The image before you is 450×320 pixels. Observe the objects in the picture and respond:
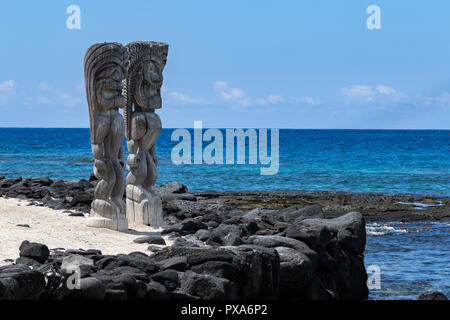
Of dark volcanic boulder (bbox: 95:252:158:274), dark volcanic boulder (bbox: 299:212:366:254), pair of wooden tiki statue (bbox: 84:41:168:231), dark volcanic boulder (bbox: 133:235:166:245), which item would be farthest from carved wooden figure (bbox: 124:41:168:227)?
dark volcanic boulder (bbox: 95:252:158:274)

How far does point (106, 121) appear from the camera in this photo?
11.5 m

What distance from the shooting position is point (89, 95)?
11.6 meters

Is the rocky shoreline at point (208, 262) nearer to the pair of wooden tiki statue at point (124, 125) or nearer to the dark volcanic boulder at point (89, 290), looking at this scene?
the dark volcanic boulder at point (89, 290)

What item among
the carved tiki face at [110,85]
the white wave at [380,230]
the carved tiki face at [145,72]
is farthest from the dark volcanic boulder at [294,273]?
the white wave at [380,230]

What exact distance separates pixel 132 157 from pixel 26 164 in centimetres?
Answer: 3500

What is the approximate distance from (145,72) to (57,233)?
10.5 feet

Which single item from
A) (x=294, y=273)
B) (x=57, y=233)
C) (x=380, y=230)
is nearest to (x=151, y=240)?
(x=57, y=233)

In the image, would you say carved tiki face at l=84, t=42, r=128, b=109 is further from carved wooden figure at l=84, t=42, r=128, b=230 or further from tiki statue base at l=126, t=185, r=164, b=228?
tiki statue base at l=126, t=185, r=164, b=228

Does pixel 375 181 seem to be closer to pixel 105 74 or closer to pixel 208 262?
pixel 105 74

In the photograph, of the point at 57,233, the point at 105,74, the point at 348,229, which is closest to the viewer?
the point at 57,233

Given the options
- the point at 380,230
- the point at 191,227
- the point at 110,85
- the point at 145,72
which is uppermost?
the point at 145,72

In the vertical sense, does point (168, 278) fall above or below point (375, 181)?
above

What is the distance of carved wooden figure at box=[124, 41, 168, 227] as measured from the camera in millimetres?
12391
